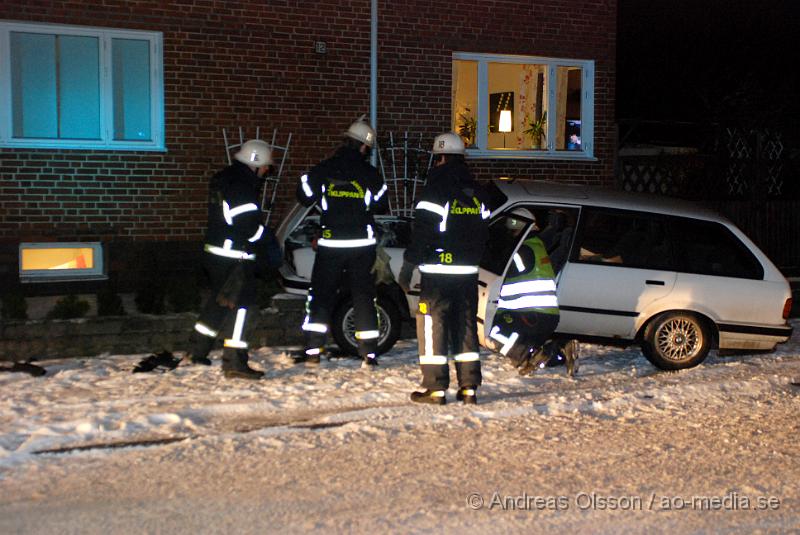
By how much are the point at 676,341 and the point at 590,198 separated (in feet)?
5.02

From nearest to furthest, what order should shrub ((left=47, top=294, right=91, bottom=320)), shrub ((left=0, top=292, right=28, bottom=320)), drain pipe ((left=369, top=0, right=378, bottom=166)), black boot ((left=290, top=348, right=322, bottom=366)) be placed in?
black boot ((left=290, top=348, right=322, bottom=366)), shrub ((left=0, top=292, right=28, bottom=320)), shrub ((left=47, top=294, right=91, bottom=320)), drain pipe ((left=369, top=0, right=378, bottom=166))

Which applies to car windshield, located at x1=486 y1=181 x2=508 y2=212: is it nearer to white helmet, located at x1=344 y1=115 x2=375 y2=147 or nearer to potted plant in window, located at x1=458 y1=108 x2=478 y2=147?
white helmet, located at x1=344 y1=115 x2=375 y2=147

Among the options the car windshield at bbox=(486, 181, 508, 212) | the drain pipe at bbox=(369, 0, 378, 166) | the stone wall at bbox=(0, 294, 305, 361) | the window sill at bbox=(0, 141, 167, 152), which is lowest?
the stone wall at bbox=(0, 294, 305, 361)

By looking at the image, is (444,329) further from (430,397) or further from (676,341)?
(676,341)

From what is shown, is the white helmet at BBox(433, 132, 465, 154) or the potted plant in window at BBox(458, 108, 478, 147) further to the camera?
the potted plant in window at BBox(458, 108, 478, 147)

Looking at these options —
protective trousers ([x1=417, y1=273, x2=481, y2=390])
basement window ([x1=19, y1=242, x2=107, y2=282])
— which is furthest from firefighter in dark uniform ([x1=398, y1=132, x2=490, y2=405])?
basement window ([x1=19, y1=242, x2=107, y2=282])

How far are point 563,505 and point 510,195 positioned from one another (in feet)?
13.9

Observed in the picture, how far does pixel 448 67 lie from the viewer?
1474 centimetres

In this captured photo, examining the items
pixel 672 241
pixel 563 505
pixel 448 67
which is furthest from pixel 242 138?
pixel 563 505

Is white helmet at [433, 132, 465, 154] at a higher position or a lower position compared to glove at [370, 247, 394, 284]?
higher

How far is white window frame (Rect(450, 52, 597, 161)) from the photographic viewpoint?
595 inches

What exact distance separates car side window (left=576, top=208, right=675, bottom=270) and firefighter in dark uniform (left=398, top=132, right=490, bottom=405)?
1783 millimetres

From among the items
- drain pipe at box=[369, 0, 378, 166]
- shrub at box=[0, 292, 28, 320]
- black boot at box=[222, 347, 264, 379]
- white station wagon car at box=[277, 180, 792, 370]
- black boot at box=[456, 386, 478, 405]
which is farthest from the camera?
drain pipe at box=[369, 0, 378, 166]

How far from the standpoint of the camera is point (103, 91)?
12977 millimetres
